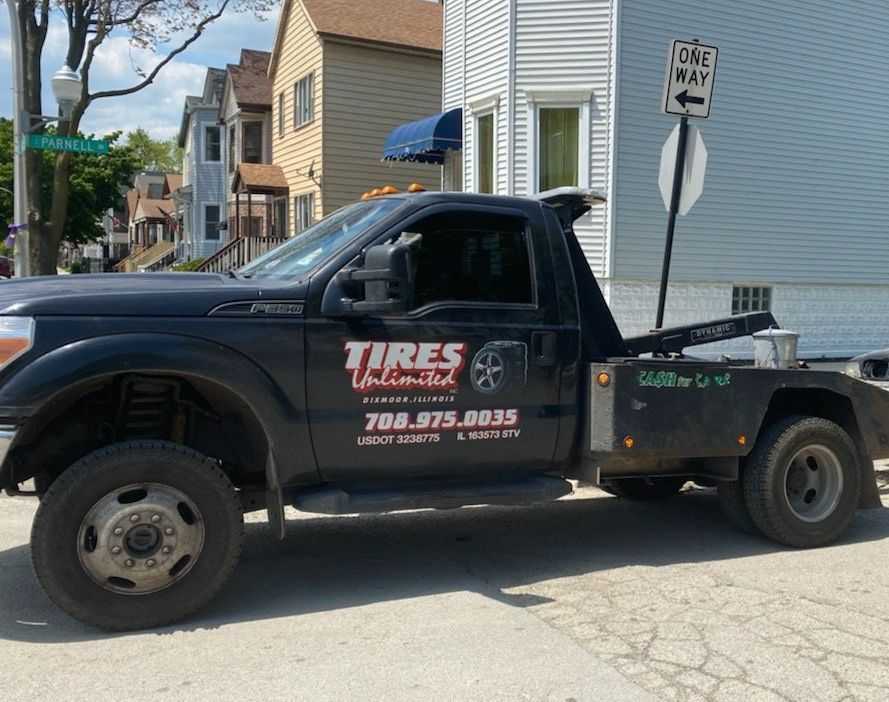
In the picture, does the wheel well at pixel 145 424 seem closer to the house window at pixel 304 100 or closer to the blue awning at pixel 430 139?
the blue awning at pixel 430 139

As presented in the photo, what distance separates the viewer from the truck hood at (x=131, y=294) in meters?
4.25

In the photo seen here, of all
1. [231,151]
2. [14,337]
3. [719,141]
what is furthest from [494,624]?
[231,151]

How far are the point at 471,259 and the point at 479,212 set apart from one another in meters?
0.27

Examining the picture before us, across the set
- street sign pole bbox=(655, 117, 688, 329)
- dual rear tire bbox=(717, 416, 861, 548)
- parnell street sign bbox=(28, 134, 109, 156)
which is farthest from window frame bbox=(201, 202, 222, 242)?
dual rear tire bbox=(717, 416, 861, 548)

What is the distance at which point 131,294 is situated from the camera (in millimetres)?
4406

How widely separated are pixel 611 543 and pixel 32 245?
13.9 metres

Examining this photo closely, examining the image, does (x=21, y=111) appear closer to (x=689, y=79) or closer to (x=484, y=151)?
(x=484, y=151)

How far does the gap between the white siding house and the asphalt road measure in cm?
937

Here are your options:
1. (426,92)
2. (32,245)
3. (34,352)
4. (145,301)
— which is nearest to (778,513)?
(145,301)

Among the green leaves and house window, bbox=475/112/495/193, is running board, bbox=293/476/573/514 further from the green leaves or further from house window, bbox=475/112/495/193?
the green leaves

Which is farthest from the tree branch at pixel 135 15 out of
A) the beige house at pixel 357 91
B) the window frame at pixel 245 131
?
the window frame at pixel 245 131

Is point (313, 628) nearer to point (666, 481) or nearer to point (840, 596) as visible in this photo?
point (840, 596)

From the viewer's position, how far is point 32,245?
55.1 ft

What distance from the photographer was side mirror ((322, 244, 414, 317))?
453 cm
